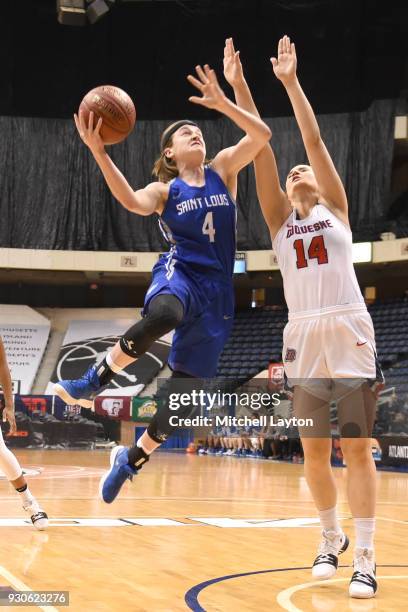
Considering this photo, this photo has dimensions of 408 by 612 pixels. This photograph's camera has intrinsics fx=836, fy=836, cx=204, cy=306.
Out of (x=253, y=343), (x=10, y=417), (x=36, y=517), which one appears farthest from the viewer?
(x=253, y=343)

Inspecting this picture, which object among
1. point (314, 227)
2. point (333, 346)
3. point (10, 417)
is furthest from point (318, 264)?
point (10, 417)

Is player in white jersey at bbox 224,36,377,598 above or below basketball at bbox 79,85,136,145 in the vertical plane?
below

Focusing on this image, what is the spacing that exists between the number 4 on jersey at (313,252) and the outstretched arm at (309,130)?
239mm

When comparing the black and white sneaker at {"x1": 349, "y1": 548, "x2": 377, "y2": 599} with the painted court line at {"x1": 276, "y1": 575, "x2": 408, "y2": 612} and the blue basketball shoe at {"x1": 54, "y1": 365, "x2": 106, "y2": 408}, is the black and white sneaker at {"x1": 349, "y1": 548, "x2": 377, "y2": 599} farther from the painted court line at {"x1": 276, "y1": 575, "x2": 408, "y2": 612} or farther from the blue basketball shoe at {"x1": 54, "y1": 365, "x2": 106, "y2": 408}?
the blue basketball shoe at {"x1": 54, "y1": 365, "x2": 106, "y2": 408}

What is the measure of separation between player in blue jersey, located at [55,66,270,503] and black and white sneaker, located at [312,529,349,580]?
4.11 ft

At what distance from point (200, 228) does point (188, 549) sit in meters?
2.70

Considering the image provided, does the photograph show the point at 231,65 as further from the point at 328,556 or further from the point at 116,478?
the point at 328,556

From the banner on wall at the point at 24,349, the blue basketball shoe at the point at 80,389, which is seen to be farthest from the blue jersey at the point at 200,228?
the banner on wall at the point at 24,349

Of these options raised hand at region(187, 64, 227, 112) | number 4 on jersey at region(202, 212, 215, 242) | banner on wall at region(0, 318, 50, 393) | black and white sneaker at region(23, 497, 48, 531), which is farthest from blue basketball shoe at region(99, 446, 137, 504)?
banner on wall at region(0, 318, 50, 393)

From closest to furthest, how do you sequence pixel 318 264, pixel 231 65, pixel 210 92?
1. pixel 210 92
2. pixel 231 65
3. pixel 318 264

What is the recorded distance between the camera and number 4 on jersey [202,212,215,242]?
4.02 metres

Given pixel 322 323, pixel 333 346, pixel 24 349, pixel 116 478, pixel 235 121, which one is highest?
pixel 235 121

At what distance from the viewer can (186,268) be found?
158 inches

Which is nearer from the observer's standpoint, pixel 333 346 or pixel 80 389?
pixel 80 389
